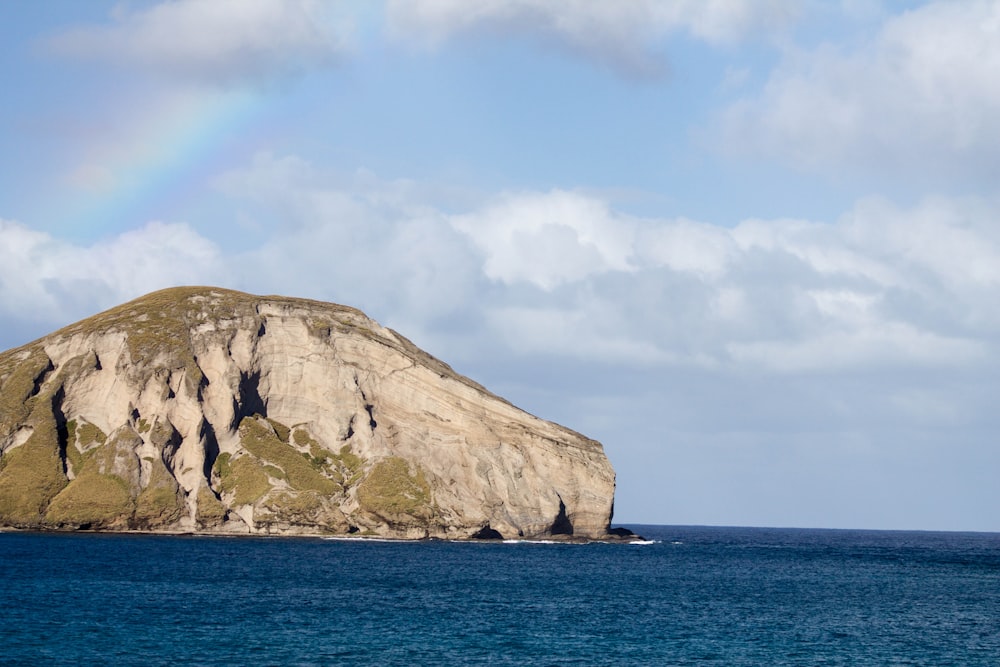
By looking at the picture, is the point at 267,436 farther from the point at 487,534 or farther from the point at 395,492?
the point at 487,534

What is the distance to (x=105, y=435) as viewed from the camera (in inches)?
5472

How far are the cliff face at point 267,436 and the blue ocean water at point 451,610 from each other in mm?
19125

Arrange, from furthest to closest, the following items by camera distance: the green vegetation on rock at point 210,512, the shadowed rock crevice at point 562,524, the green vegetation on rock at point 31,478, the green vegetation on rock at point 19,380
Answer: the shadowed rock crevice at point 562,524 → the green vegetation on rock at point 19,380 → the green vegetation on rock at point 210,512 → the green vegetation on rock at point 31,478

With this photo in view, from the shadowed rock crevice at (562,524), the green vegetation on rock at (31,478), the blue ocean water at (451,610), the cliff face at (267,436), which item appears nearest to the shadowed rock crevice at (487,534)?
the cliff face at (267,436)

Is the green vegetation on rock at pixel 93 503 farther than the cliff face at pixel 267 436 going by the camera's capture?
No

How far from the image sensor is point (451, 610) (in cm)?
6550

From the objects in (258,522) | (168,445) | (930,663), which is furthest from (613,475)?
(930,663)

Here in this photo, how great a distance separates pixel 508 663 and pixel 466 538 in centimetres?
9182

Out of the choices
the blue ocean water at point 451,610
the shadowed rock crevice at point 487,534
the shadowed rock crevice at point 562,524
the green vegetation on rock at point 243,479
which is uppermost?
the green vegetation on rock at point 243,479

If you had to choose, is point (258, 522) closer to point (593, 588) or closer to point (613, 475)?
point (613, 475)

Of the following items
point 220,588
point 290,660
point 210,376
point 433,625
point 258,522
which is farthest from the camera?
point 210,376

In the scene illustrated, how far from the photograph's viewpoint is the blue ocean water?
50.2m

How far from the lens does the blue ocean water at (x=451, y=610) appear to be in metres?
50.2

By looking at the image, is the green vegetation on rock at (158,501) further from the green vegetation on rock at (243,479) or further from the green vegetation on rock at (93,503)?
the green vegetation on rock at (243,479)
